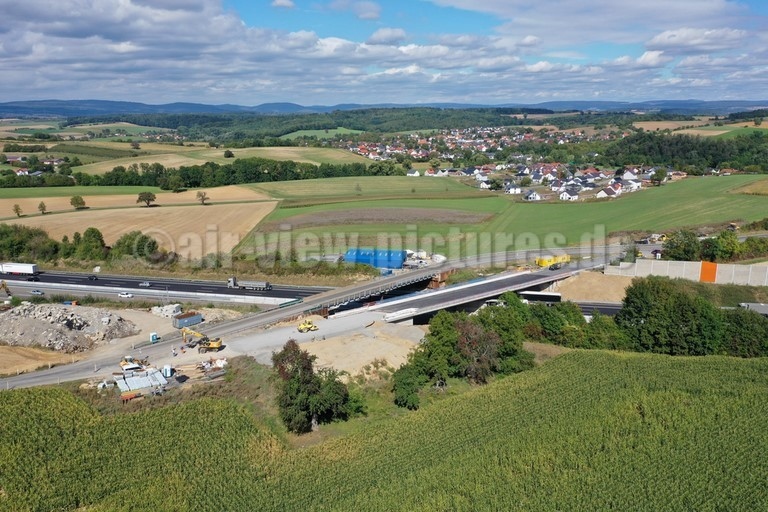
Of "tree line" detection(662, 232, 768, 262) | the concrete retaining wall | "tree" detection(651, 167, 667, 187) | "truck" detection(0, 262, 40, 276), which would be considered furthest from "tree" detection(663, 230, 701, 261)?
"truck" detection(0, 262, 40, 276)

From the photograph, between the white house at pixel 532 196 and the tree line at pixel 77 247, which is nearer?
the tree line at pixel 77 247

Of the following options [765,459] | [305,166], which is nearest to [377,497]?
[765,459]

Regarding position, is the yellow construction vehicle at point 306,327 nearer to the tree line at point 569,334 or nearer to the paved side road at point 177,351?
the paved side road at point 177,351

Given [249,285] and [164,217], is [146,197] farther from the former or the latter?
[249,285]

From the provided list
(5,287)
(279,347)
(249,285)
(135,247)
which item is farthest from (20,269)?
(279,347)

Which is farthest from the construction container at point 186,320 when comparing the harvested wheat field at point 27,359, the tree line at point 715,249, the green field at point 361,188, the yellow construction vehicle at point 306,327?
the green field at point 361,188

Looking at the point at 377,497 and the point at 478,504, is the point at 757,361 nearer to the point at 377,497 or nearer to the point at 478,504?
the point at 478,504
